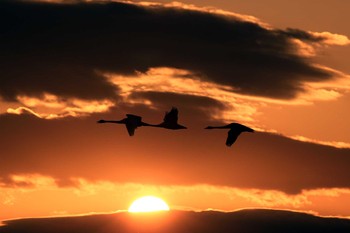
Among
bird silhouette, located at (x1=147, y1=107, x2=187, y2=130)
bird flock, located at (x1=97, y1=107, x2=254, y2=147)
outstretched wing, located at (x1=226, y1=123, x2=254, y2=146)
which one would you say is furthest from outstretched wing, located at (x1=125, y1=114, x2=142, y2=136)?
outstretched wing, located at (x1=226, y1=123, x2=254, y2=146)

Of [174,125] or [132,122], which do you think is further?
[132,122]

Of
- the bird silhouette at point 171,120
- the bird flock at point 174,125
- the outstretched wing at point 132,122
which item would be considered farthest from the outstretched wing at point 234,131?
the outstretched wing at point 132,122

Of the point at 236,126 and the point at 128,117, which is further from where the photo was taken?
the point at 128,117

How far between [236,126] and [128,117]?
16.3m

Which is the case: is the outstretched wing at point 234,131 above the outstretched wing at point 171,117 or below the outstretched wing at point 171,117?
below

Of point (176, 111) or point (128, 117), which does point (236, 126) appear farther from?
point (128, 117)

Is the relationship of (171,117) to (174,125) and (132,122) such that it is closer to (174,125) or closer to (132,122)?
(174,125)

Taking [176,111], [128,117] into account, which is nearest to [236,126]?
[176,111]

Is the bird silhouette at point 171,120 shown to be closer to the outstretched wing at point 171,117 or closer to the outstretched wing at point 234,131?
the outstretched wing at point 171,117

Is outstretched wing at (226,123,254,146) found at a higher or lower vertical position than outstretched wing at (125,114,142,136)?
lower

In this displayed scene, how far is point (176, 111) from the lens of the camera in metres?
111

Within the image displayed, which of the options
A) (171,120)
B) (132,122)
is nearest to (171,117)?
(171,120)

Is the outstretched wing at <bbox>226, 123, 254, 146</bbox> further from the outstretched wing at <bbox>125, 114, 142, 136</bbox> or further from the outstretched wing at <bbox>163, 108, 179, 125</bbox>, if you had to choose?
the outstretched wing at <bbox>125, 114, 142, 136</bbox>

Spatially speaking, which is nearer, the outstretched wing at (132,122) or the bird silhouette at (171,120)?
the bird silhouette at (171,120)
